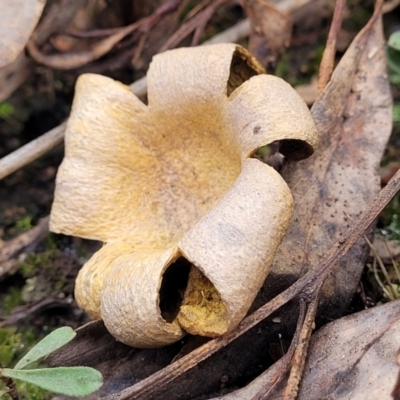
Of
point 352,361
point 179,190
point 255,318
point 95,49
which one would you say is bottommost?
point 352,361

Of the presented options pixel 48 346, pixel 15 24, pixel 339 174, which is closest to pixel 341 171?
pixel 339 174

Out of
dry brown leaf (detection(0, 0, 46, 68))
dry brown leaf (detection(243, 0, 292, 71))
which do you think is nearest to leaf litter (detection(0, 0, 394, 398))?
dry brown leaf (detection(243, 0, 292, 71))

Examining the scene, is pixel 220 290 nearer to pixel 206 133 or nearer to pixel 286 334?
pixel 286 334

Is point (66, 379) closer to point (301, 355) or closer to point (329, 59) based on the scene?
point (301, 355)

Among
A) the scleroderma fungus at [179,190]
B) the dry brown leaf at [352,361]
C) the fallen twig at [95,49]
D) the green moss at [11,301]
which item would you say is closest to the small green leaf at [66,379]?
the scleroderma fungus at [179,190]

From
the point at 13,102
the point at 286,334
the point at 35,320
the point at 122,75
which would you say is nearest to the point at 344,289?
the point at 286,334

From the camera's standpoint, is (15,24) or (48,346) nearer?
(48,346)

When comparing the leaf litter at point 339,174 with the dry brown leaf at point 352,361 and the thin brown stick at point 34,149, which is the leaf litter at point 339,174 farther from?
the thin brown stick at point 34,149

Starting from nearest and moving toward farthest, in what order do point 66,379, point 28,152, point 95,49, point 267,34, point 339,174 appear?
point 66,379 → point 339,174 → point 28,152 → point 267,34 → point 95,49

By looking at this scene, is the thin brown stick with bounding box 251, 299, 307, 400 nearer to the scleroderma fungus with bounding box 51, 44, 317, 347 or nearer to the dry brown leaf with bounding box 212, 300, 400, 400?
the dry brown leaf with bounding box 212, 300, 400, 400
